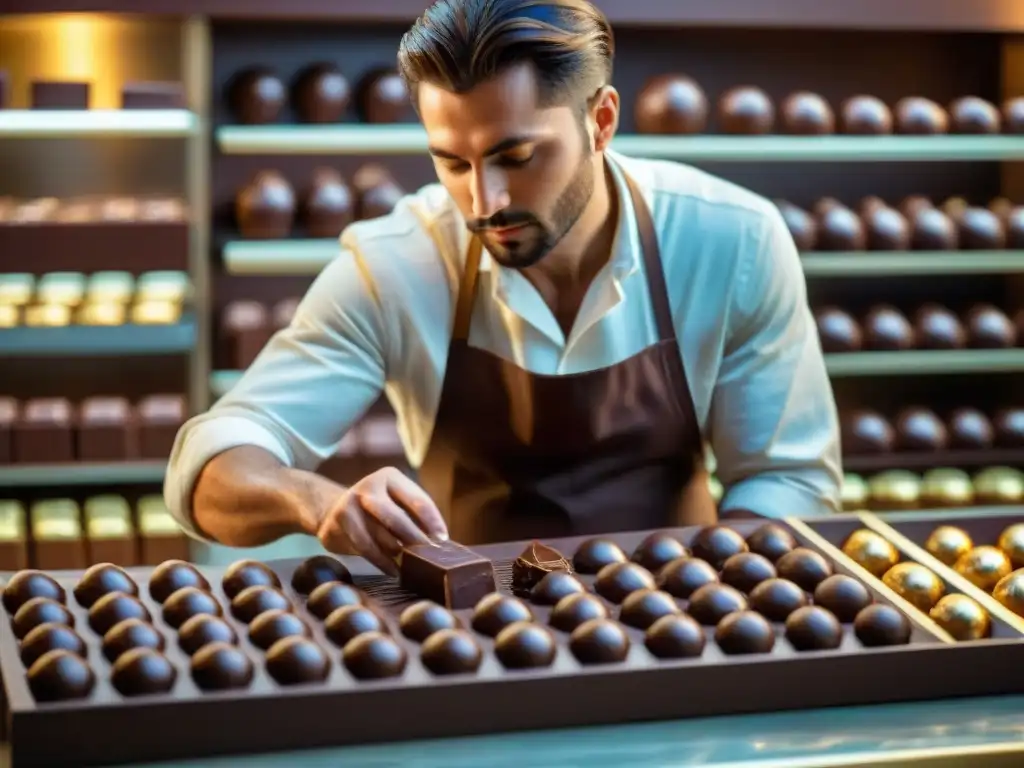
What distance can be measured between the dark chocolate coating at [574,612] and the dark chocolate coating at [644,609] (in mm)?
21

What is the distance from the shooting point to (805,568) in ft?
5.36

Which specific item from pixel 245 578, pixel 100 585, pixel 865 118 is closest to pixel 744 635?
pixel 245 578

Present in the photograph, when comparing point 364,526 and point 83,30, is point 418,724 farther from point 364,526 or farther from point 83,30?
point 83,30

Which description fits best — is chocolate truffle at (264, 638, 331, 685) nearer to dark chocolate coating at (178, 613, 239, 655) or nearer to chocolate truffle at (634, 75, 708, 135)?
dark chocolate coating at (178, 613, 239, 655)

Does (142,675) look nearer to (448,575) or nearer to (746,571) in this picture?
(448,575)

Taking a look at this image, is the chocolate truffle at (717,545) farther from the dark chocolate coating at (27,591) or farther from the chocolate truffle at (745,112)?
the chocolate truffle at (745,112)

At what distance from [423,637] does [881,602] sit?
0.47 m

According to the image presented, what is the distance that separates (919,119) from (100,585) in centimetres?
305

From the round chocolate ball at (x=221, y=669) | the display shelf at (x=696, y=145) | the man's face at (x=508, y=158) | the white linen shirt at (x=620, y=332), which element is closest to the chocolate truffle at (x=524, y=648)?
the round chocolate ball at (x=221, y=669)

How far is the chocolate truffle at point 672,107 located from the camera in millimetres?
3891

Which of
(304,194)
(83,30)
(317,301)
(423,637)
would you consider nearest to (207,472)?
(317,301)

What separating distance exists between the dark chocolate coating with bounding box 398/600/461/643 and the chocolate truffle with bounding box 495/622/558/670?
2.7 inches

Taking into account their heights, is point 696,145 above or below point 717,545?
above

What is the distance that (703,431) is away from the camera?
2367mm
